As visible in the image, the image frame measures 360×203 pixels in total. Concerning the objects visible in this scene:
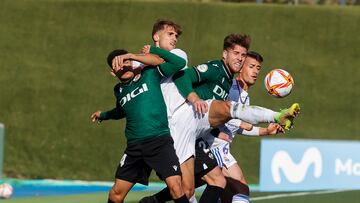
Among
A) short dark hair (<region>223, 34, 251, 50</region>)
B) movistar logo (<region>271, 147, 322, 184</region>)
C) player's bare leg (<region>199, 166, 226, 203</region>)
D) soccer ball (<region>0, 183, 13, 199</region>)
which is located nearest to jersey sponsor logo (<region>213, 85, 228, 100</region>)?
short dark hair (<region>223, 34, 251, 50</region>)

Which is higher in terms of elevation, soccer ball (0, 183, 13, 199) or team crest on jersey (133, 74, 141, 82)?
team crest on jersey (133, 74, 141, 82)

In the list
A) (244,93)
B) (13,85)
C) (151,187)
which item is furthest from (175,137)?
Result: (13,85)

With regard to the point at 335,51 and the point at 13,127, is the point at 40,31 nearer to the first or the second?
the point at 13,127

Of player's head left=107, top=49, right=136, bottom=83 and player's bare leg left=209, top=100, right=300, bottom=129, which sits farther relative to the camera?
player's head left=107, top=49, right=136, bottom=83

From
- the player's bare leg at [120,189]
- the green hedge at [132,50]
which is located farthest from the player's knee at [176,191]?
the green hedge at [132,50]

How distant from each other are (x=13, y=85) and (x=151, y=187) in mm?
3278

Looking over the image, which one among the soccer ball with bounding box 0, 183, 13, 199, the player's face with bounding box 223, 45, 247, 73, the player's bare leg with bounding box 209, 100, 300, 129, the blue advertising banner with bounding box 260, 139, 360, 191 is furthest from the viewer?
the blue advertising banner with bounding box 260, 139, 360, 191

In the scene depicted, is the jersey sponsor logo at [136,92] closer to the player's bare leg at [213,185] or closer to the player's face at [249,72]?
the player's bare leg at [213,185]

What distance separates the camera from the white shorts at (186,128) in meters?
8.66

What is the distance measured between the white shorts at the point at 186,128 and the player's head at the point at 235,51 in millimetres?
559

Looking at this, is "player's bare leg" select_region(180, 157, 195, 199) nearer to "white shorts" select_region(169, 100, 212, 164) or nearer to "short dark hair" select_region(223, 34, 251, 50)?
"white shorts" select_region(169, 100, 212, 164)

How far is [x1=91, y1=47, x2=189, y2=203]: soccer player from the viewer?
8.24 metres

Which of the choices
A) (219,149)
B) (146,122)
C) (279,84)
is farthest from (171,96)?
(279,84)

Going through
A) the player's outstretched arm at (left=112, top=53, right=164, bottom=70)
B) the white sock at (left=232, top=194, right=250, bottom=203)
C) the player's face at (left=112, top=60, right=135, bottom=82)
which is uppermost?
the player's outstretched arm at (left=112, top=53, right=164, bottom=70)
